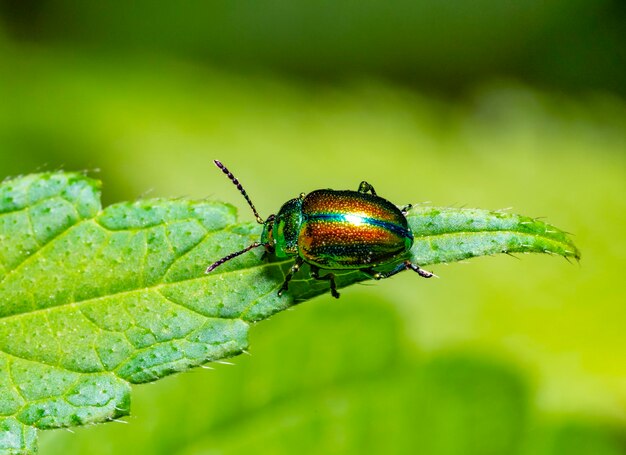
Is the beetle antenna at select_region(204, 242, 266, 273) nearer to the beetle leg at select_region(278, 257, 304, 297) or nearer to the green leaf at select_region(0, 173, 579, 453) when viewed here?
the green leaf at select_region(0, 173, 579, 453)

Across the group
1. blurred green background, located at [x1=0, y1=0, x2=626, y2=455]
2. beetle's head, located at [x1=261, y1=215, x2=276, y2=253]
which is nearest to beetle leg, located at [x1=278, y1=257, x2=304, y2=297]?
beetle's head, located at [x1=261, y1=215, x2=276, y2=253]

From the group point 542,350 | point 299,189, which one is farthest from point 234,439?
point 299,189

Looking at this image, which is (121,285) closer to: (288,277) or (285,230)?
(288,277)

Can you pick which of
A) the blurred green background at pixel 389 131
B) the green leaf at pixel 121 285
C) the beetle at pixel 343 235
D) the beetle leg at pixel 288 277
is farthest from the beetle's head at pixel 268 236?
the blurred green background at pixel 389 131

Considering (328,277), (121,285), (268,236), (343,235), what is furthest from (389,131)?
(121,285)

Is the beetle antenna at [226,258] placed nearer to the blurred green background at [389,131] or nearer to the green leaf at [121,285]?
the green leaf at [121,285]
